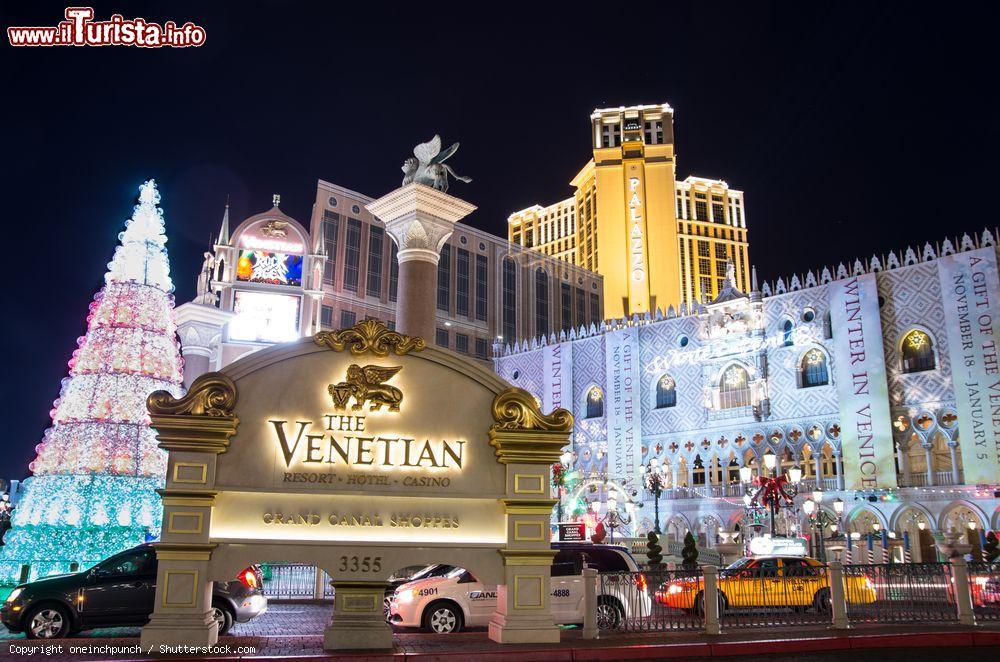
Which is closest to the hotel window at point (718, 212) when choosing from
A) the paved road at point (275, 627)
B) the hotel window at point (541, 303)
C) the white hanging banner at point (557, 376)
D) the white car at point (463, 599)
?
the hotel window at point (541, 303)

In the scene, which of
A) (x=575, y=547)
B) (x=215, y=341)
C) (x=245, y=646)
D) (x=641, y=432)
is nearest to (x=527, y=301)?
(x=641, y=432)

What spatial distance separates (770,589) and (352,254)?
43424 mm

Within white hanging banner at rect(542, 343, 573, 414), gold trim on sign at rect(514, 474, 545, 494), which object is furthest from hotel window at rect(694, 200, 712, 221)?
gold trim on sign at rect(514, 474, 545, 494)

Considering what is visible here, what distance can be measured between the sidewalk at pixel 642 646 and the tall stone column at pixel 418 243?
24.3 feet

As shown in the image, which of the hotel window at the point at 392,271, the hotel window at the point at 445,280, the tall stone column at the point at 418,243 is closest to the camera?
the tall stone column at the point at 418,243

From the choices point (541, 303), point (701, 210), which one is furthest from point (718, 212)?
point (541, 303)

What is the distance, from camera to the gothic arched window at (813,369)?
1629 inches

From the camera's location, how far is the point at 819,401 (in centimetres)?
4106

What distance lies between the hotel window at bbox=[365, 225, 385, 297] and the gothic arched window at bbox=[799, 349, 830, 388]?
27.2 metres

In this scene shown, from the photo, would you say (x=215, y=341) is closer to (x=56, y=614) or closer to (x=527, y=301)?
(x=527, y=301)

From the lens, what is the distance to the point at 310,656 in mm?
9695

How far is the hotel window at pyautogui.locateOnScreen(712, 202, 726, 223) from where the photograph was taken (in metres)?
95.2

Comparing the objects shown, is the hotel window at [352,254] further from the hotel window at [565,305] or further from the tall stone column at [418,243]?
the tall stone column at [418,243]

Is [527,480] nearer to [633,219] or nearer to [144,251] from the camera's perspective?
[144,251]
